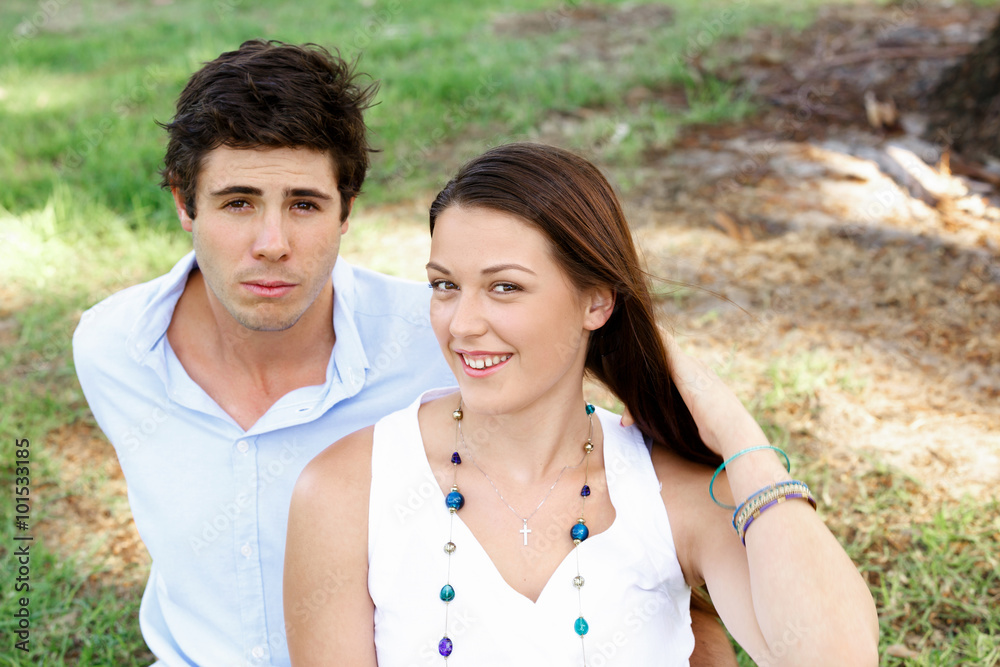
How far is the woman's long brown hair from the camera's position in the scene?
2.16 metres

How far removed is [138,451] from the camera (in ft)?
9.02

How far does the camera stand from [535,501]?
2.34 meters

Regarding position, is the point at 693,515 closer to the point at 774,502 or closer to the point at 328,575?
the point at 774,502

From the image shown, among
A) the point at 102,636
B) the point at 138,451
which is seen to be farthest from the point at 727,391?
the point at 102,636

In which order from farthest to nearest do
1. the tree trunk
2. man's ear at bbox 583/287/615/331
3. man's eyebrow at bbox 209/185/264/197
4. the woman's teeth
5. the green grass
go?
the tree trunk, the green grass, man's eyebrow at bbox 209/185/264/197, man's ear at bbox 583/287/615/331, the woman's teeth

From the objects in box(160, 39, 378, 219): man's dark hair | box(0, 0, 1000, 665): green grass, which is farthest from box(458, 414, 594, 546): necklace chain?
box(0, 0, 1000, 665): green grass

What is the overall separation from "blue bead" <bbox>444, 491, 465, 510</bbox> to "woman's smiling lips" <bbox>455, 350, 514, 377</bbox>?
335 mm

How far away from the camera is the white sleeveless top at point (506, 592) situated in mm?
2152

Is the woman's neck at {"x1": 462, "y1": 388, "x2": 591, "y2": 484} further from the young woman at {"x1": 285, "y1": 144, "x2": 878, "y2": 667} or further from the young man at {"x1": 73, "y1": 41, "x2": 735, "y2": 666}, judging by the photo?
the young man at {"x1": 73, "y1": 41, "x2": 735, "y2": 666}

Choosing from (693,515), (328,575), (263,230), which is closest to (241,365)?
(263,230)

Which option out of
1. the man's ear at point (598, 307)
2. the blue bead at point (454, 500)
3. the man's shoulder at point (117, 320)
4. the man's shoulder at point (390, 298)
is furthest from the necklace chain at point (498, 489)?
the man's shoulder at point (117, 320)

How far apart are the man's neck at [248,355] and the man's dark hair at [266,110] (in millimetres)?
378

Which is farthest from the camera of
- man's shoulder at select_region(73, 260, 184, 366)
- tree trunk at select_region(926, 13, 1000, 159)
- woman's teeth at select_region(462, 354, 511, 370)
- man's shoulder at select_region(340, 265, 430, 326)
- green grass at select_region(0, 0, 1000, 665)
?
tree trunk at select_region(926, 13, 1000, 159)

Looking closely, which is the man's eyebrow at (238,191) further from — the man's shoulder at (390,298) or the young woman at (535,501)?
the young woman at (535,501)
